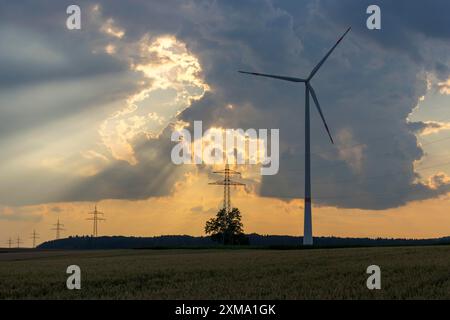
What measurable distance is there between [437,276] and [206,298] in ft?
46.3

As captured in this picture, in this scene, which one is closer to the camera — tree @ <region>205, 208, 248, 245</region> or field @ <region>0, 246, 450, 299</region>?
field @ <region>0, 246, 450, 299</region>

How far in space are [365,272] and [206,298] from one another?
1324 cm

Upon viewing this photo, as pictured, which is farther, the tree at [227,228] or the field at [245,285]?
the tree at [227,228]

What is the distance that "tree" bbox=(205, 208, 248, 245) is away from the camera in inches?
7466

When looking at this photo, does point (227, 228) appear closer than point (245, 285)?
No

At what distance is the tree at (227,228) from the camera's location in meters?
190

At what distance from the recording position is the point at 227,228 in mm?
190500
